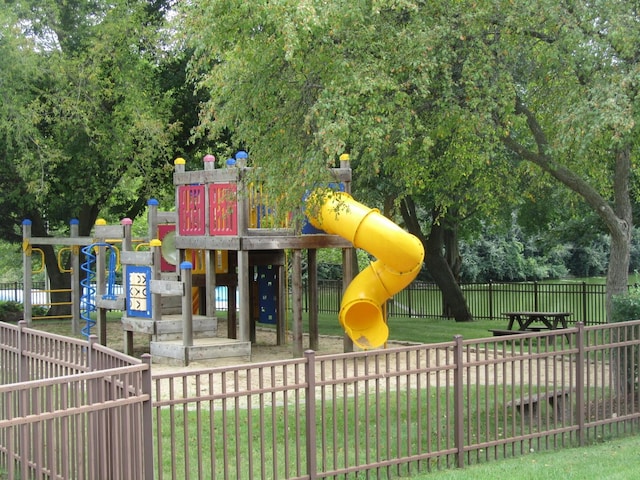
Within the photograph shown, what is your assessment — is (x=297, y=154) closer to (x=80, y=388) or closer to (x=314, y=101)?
(x=314, y=101)

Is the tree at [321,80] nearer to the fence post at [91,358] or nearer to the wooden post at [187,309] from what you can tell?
the wooden post at [187,309]

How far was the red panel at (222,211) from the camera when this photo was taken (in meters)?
16.5

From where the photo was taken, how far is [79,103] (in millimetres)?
22188

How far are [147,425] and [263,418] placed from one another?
4.25 ft

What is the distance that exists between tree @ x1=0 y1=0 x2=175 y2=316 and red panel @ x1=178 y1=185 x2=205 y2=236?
473 cm

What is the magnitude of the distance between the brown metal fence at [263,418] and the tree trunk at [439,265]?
11.9 meters

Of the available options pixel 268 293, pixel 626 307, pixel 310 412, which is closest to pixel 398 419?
pixel 310 412

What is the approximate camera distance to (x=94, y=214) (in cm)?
2767

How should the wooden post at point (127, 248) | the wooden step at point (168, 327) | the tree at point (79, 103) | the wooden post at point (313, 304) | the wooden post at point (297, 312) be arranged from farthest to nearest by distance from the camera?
the tree at point (79, 103)
the wooden post at point (313, 304)
the wooden post at point (127, 248)
the wooden post at point (297, 312)
the wooden step at point (168, 327)

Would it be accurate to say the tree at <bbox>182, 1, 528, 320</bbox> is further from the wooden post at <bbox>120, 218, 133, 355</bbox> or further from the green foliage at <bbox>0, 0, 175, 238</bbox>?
the green foliage at <bbox>0, 0, 175, 238</bbox>

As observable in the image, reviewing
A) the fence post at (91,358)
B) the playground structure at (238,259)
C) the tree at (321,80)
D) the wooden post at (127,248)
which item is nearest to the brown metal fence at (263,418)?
the fence post at (91,358)

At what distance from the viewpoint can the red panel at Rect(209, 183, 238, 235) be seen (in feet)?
54.2

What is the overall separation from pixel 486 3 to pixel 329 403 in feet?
18.5

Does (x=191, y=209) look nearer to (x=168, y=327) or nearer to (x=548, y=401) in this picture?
(x=168, y=327)
